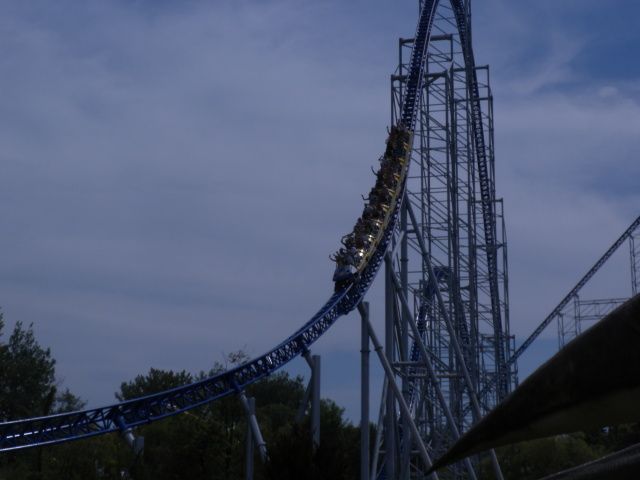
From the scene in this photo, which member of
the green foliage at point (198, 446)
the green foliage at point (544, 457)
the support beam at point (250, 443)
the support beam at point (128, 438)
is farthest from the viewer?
the green foliage at point (544, 457)

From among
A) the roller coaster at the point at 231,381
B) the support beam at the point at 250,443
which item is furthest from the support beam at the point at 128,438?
the support beam at the point at 250,443

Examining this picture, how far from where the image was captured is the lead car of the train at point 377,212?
18.1m

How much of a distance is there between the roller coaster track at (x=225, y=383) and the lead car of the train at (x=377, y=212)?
0.25 m

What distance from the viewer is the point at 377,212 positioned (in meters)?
18.7

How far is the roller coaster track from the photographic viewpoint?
48.3 feet

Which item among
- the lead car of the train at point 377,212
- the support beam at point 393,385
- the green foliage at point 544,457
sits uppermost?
the lead car of the train at point 377,212

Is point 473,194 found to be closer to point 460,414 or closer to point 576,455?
point 460,414

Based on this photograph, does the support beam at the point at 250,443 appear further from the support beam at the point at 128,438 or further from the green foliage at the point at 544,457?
the green foliage at the point at 544,457

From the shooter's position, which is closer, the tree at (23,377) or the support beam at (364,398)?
the support beam at (364,398)

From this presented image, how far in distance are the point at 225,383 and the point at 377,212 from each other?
4334 millimetres

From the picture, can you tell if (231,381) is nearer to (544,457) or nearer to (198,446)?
(198,446)

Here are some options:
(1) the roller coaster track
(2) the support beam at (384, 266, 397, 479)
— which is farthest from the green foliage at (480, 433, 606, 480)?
(1) the roller coaster track

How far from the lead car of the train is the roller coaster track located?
249mm

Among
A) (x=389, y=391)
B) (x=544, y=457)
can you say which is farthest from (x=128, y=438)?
(x=544, y=457)
